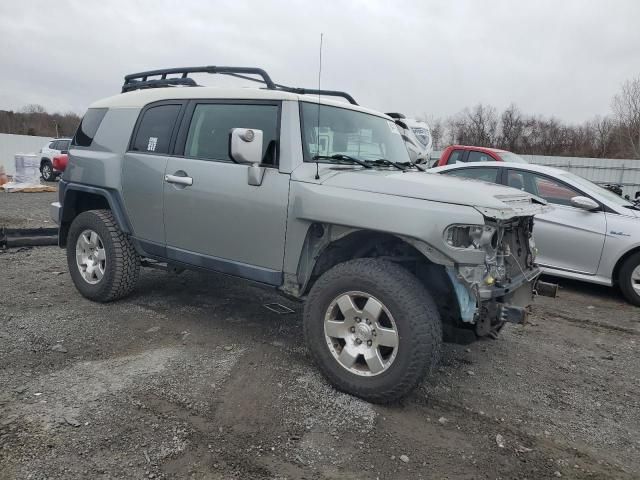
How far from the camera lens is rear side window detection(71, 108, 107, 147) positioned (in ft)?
16.5

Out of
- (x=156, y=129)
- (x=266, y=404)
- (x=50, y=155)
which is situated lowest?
(x=266, y=404)

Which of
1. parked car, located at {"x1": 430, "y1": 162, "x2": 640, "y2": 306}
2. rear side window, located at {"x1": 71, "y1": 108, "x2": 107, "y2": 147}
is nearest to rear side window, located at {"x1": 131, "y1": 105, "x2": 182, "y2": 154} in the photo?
rear side window, located at {"x1": 71, "y1": 108, "x2": 107, "y2": 147}

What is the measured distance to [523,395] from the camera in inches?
139

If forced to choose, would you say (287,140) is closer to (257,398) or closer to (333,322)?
(333,322)

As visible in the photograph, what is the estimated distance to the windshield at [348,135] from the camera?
375 cm

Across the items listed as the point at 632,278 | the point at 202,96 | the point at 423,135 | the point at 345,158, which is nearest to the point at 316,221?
the point at 345,158

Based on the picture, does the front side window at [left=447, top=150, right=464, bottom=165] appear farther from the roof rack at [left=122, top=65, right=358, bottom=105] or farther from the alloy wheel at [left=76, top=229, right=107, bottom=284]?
the alloy wheel at [left=76, top=229, right=107, bottom=284]

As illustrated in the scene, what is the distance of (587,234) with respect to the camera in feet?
20.0

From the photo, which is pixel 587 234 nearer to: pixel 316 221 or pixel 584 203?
pixel 584 203

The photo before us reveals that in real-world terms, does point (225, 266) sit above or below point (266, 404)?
above

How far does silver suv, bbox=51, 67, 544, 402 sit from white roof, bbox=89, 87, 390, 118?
2cm

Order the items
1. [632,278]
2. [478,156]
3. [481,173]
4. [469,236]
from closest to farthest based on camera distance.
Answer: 1. [469,236]
2. [632,278]
3. [481,173]
4. [478,156]

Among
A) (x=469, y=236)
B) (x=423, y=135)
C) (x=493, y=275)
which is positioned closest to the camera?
(x=469, y=236)

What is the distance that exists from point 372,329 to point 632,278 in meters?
4.38
